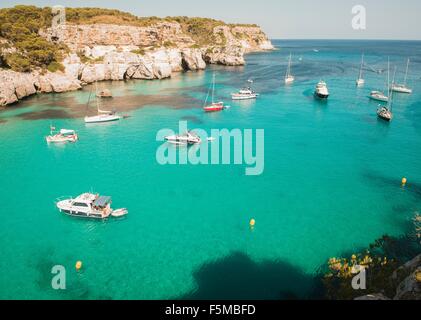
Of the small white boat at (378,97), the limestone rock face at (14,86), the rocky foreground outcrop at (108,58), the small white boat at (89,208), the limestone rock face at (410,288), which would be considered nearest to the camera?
the limestone rock face at (410,288)

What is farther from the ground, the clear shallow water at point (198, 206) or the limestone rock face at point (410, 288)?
the limestone rock face at point (410, 288)

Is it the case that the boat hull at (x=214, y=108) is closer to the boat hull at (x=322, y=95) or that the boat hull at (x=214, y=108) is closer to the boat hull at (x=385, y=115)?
the boat hull at (x=322, y=95)

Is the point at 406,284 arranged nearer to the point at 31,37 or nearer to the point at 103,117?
the point at 103,117

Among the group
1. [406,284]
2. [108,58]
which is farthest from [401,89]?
[108,58]

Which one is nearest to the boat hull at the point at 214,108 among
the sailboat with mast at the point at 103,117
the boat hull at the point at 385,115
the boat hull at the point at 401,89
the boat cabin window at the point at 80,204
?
the sailboat with mast at the point at 103,117


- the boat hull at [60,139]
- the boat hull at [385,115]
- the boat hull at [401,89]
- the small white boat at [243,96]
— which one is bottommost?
the boat hull at [60,139]
